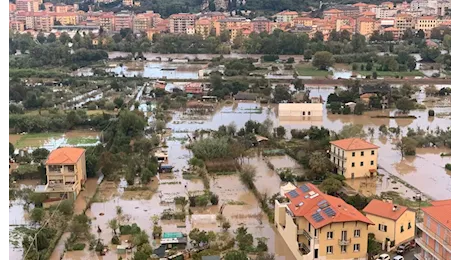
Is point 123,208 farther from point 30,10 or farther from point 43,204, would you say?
point 30,10

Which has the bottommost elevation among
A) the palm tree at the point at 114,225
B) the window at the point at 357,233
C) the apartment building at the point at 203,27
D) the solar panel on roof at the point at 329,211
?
the palm tree at the point at 114,225

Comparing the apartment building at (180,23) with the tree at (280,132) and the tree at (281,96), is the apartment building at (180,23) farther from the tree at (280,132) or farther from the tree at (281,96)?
the tree at (280,132)

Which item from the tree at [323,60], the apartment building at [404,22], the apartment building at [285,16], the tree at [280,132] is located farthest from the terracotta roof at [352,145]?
the apartment building at [285,16]

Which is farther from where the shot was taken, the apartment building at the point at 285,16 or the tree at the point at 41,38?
the apartment building at the point at 285,16

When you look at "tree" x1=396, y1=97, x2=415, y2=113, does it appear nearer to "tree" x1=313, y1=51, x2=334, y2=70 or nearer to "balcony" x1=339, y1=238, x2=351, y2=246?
"tree" x1=313, y1=51, x2=334, y2=70

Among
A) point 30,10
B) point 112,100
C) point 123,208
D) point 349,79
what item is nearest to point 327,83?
point 349,79

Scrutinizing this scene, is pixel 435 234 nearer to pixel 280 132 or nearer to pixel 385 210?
pixel 385 210

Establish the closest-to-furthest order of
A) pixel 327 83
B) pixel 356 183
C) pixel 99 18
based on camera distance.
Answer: pixel 356 183, pixel 327 83, pixel 99 18
